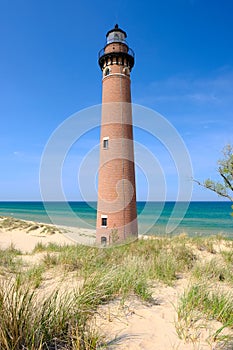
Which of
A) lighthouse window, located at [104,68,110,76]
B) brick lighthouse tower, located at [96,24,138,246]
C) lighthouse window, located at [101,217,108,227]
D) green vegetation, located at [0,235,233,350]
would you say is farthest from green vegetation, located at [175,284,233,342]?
lighthouse window, located at [104,68,110,76]

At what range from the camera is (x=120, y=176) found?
1442cm

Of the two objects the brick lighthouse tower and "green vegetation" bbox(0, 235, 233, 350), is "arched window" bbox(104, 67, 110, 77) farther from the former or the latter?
"green vegetation" bbox(0, 235, 233, 350)

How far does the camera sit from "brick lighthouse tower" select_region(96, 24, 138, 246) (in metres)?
14.3

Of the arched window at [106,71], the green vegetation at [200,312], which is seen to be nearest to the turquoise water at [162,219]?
the green vegetation at [200,312]

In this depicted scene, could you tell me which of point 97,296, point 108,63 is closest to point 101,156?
point 108,63

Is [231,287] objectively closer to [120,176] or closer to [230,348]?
[230,348]

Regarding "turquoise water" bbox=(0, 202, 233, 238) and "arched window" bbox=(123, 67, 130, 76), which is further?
"turquoise water" bbox=(0, 202, 233, 238)

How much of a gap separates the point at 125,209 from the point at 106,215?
1.41 m

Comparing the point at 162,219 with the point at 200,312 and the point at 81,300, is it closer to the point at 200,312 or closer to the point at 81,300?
the point at 200,312

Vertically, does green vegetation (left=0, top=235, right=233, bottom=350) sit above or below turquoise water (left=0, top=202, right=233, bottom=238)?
above

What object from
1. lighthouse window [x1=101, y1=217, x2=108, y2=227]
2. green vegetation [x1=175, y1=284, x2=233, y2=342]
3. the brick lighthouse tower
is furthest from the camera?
lighthouse window [x1=101, y1=217, x2=108, y2=227]

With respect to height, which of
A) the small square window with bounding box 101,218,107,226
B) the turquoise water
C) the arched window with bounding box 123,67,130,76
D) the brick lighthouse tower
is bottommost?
the turquoise water

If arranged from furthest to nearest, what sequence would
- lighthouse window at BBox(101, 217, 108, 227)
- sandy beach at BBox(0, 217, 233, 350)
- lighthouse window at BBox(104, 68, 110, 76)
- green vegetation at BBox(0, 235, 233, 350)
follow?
1. lighthouse window at BBox(104, 68, 110, 76)
2. lighthouse window at BBox(101, 217, 108, 227)
3. sandy beach at BBox(0, 217, 233, 350)
4. green vegetation at BBox(0, 235, 233, 350)

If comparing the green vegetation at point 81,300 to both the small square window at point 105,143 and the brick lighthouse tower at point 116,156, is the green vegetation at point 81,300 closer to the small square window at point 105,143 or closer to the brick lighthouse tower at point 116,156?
the brick lighthouse tower at point 116,156
